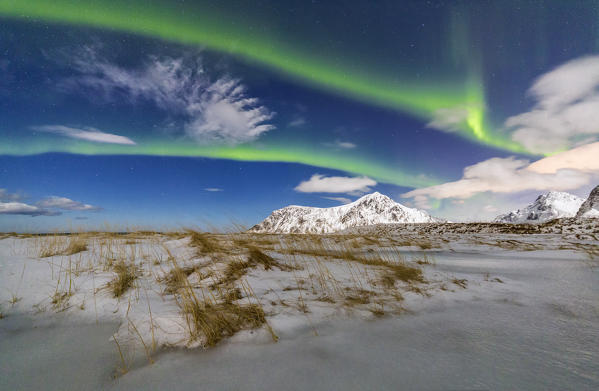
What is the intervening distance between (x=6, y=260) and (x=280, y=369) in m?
4.55

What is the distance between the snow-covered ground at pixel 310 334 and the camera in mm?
1179

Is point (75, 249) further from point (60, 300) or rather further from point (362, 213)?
point (362, 213)

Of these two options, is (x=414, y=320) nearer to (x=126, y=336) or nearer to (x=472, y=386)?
(x=472, y=386)

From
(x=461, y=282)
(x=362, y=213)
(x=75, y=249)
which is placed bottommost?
(x=461, y=282)

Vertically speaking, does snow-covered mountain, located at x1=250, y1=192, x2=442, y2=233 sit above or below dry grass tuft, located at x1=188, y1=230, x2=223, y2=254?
above

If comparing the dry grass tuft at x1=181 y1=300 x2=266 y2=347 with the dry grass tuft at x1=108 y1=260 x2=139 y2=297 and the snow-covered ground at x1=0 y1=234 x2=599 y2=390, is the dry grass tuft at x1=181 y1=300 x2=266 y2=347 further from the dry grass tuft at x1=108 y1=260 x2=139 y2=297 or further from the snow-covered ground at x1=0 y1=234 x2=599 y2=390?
the dry grass tuft at x1=108 y1=260 x2=139 y2=297

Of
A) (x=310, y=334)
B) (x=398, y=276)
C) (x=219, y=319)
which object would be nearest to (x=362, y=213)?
(x=398, y=276)

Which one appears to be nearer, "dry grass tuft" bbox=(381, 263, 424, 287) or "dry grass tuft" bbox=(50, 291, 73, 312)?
"dry grass tuft" bbox=(50, 291, 73, 312)

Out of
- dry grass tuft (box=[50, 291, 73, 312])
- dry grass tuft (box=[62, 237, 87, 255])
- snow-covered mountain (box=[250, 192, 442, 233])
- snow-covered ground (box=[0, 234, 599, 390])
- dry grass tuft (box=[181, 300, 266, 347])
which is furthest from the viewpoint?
snow-covered mountain (box=[250, 192, 442, 233])

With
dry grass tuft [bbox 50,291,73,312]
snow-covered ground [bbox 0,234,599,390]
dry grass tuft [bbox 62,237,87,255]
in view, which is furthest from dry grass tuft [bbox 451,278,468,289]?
dry grass tuft [bbox 62,237,87,255]

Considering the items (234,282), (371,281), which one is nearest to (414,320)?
(371,281)

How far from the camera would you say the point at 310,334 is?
1.67 metres

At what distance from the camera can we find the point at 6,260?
3.34m

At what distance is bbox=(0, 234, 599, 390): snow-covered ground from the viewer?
1179 mm
